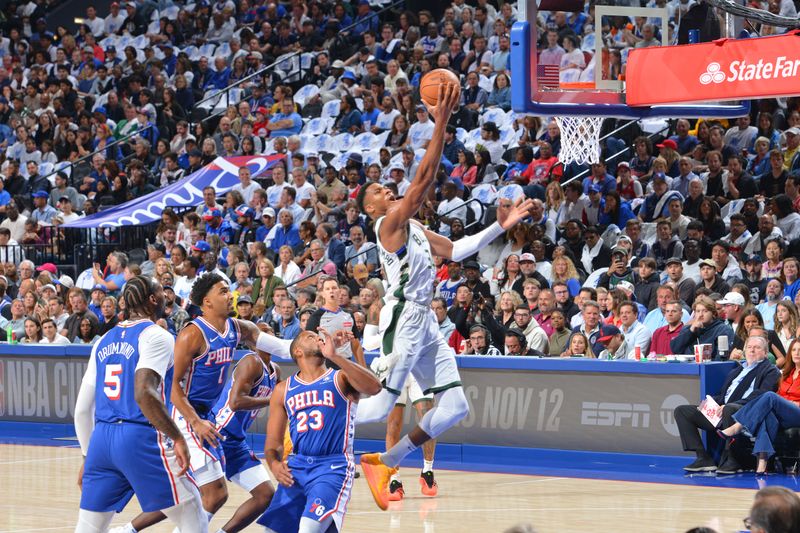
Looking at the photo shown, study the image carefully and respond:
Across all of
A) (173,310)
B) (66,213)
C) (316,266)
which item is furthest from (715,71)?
(66,213)

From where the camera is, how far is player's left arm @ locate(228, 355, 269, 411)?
8.05m

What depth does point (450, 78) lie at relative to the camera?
320 inches

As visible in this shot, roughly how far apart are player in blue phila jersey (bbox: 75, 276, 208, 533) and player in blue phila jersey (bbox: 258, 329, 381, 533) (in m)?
0.53

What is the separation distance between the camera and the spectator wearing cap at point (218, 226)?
1961 cm

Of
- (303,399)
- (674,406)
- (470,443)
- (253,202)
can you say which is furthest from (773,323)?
(253,202)

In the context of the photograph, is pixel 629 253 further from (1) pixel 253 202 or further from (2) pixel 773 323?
(1) pixel 253 202

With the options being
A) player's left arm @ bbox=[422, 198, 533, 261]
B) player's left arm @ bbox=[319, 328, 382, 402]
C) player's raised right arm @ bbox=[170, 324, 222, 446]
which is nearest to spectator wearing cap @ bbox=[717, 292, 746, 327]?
player's left arm @ bbox=[422, 198, 533, 261]

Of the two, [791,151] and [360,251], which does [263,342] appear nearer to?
[360,251]

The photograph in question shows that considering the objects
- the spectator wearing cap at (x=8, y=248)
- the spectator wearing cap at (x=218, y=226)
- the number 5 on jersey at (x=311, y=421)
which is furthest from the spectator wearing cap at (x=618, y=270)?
the spectator wearing cap at (x=8, y=248)

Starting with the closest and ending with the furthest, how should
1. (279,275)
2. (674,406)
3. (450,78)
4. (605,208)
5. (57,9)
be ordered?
1. (450,78)
2. (674,406)
3. (605,208)
4. (279,275)
5. (57,9)

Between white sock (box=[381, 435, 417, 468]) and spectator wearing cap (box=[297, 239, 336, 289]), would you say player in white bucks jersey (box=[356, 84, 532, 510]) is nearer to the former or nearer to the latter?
white sock (box=[381, 435, 417, 468])

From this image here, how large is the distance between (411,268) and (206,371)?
1870 millimetres

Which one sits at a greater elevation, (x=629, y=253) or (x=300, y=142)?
(x=300, y=142)

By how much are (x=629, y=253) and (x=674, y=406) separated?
2.95 metres
